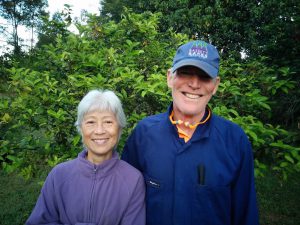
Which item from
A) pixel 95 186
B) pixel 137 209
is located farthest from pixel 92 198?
pixel 137 209

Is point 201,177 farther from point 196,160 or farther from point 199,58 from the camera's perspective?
point 199,58

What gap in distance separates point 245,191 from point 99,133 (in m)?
0.98

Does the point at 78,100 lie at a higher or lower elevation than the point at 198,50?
lower

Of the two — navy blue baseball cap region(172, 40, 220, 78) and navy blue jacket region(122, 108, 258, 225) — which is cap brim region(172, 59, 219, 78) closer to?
navy blue baseball cap region(172, 40, 220, 78)

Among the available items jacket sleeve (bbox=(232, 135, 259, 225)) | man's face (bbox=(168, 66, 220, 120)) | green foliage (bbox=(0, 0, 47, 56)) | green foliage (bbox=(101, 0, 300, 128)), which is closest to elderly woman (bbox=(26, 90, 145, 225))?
man's face (bbox=(168, 66, 220, 120))

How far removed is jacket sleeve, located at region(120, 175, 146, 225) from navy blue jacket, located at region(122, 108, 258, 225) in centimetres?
4

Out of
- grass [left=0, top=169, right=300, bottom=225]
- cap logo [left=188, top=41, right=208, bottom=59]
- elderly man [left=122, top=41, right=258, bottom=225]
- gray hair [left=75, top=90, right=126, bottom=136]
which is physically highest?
cap logo [left=188, top=41, right=208, bottom=59]

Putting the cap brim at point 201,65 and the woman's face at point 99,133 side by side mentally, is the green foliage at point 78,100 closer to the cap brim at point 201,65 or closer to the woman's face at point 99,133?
the woman's face at point 99,133

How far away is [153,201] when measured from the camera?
1936 millimetres

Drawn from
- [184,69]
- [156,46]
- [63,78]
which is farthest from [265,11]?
[184,69]

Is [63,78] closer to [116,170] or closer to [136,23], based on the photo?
[136,23]

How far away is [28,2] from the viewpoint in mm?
33000

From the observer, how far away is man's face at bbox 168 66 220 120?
192cm

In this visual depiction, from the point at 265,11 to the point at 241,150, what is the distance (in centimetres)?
1003
